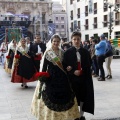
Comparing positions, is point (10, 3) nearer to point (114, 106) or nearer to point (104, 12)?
point (104, 12)

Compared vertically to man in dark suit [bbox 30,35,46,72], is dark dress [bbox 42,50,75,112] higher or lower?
lower

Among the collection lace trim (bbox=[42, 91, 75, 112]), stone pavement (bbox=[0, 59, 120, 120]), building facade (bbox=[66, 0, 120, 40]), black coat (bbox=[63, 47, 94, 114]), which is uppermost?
building facade (bbox=[66, 0, 120, 40])

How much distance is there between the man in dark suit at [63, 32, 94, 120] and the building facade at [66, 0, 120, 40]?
94.3ft

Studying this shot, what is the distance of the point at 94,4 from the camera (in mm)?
38312

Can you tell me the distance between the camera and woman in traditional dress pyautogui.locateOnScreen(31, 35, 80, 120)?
4.50m

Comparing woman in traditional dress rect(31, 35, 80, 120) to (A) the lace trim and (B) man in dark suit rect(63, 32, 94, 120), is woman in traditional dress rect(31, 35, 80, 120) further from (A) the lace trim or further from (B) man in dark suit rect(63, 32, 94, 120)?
(B) man in dark suit rect(63, 32, 94, 120)

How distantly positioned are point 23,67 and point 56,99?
4.14m

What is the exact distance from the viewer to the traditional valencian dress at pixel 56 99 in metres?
4.50

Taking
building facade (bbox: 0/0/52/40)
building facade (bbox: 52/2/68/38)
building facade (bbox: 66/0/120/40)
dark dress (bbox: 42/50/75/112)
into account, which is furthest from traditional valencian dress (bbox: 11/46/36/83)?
building facade (bbox: 52/2/68/38)

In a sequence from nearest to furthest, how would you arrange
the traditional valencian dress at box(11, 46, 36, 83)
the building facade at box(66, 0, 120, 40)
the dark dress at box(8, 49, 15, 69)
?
1. the traditional valencian dress at box(11, 46, 36, 83)
2. the dark dress at box(8, 49, 15, 69)
3. the building facade at box(66, 0, 120, 40)

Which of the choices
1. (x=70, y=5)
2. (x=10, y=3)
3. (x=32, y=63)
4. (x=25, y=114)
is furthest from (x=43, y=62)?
(x=10, y=3)

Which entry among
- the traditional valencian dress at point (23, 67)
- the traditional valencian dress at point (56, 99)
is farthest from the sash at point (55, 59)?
the traditional valencian dress at point (23, 67)

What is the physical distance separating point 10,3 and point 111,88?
140 feet

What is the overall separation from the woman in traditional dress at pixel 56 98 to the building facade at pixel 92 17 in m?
29.0
